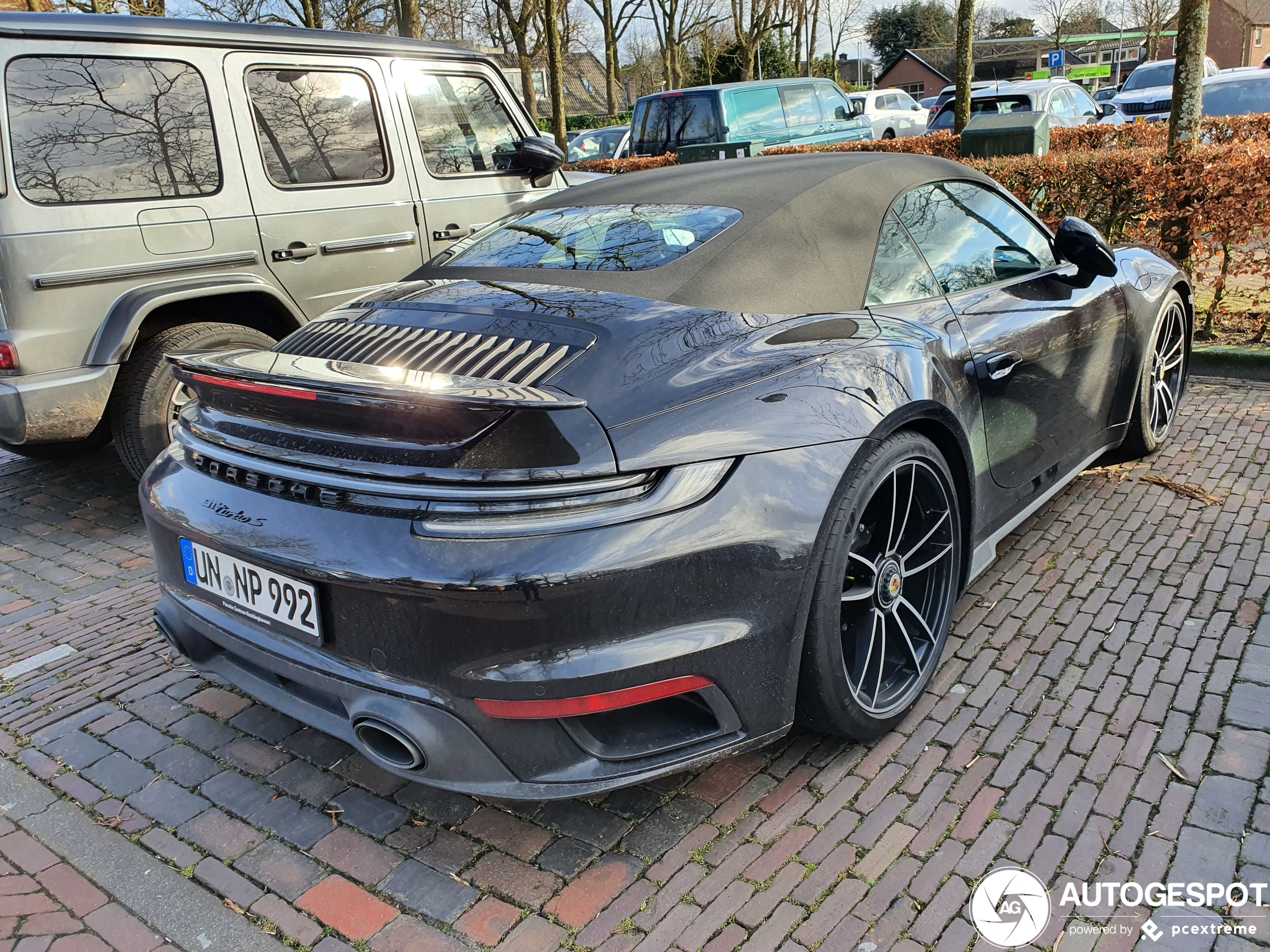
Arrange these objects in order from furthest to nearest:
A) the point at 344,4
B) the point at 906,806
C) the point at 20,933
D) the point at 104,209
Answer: the point at 344,4 < the point at 104,209 < the point at 906,806 < the point at 20,933

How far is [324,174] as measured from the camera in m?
4.96

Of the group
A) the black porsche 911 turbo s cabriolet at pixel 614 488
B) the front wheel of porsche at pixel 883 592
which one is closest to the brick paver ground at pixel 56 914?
the black porsche 911 turbo s cabriolet at pixel 614 488

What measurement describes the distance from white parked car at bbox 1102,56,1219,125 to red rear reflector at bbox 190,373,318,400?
16.5 meters

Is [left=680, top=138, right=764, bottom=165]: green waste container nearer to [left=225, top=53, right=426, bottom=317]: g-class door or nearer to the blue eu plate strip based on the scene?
[left=225, top=53, right=426, bottom=317]: g-class door

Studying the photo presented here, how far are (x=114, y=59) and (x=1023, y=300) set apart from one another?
3.90 meters

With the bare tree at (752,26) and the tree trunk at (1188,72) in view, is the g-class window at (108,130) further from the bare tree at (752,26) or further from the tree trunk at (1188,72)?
the bare tree at (752,26)

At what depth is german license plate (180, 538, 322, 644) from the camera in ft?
7.04

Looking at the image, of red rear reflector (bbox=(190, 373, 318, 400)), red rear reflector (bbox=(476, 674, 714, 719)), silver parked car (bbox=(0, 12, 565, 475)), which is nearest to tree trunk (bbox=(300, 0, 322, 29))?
silver parked car (bbox=(0, 12, 565, 475))

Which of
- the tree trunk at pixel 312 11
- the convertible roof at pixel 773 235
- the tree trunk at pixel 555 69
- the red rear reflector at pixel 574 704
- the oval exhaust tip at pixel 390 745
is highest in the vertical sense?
the tree trunk at pixel 312 11

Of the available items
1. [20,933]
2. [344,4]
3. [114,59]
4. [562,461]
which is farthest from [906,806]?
[344,4]

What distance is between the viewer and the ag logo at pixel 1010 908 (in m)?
1.99

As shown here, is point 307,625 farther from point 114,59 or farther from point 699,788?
point 114,59

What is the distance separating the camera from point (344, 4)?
24891mm
